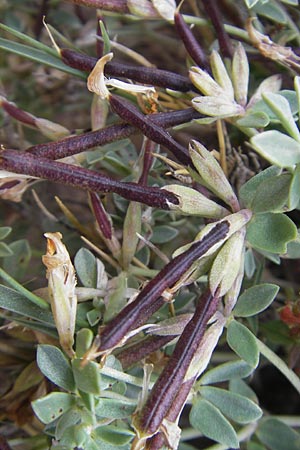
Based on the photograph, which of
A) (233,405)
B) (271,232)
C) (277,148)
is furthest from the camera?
(233,405)

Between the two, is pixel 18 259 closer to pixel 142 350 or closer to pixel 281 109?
pixel 142 350

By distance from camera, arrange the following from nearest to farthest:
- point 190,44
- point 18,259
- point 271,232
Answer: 1. point 271,232
2. point 190,44
3. point 18,259

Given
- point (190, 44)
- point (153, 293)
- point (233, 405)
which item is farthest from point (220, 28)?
point (233, 405)

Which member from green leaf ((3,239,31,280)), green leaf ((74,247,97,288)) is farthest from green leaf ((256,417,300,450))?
green leaf ((3,239,31,280))

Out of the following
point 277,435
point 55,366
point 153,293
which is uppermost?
point 153,293

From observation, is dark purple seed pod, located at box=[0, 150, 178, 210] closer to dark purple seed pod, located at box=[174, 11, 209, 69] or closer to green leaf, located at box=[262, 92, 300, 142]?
green leaf, located at box=[262, 92, 300, 142]

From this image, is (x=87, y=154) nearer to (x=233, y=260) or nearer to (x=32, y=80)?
(x=233, y=260)

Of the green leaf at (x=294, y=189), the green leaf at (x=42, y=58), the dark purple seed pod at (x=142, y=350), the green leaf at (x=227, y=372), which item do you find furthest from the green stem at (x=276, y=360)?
the green leaf at (x=42, y=58)
